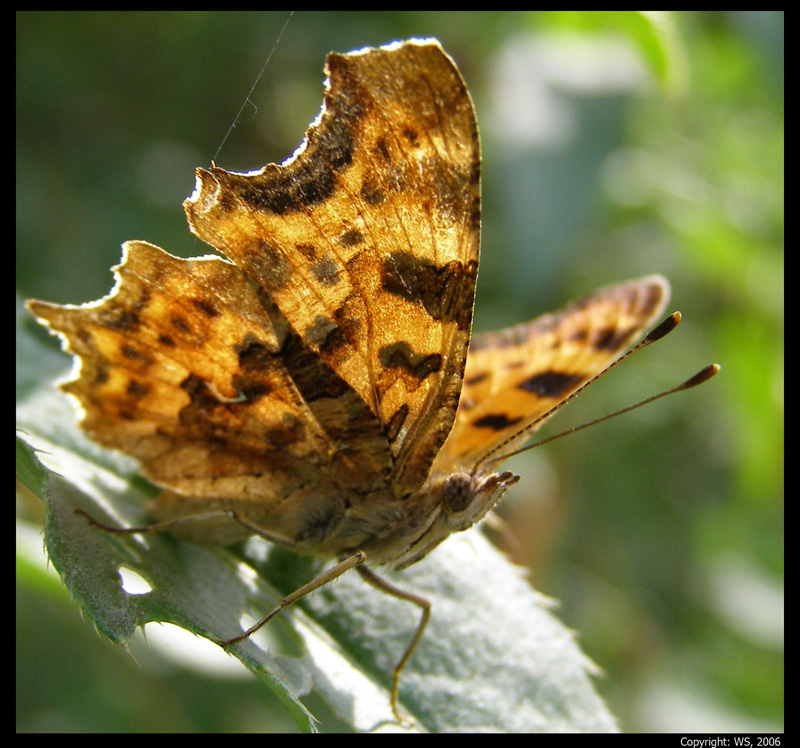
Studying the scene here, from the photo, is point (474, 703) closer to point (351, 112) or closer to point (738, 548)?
point (351, 112)

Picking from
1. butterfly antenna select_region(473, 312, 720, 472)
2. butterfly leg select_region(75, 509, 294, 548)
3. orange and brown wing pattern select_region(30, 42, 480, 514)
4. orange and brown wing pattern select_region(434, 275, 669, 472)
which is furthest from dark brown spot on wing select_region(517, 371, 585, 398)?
butterfly leg select_region(75, 509, 294, 548)

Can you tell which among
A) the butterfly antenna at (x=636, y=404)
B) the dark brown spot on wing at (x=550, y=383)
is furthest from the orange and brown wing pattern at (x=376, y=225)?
the dark brown spot on wing at (x=550, y=383)

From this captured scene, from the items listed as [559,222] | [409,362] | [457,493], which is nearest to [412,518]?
[457,493]

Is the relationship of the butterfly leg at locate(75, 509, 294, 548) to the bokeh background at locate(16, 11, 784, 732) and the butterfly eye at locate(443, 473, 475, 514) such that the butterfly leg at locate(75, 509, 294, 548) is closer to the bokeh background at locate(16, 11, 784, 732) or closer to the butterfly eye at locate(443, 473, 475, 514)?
the butterfly eye at locate(443, 473, 475, 514)

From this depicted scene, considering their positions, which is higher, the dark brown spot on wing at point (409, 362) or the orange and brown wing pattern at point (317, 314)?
the orange and brown wing pattern at point (317, 314)

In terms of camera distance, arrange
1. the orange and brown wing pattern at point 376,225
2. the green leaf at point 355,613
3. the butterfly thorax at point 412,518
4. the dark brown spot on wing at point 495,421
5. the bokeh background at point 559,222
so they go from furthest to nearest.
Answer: the bokeh background at point 559,222 → the dark brown spot on wing at point 495,421 → the butterfly thorax at point 412,518 → the green leaf at point 355,613 → the orange and brown wing pattern at point 376,225

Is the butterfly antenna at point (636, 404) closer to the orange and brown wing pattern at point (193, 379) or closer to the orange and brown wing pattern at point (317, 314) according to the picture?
the orange and brown wing pattern at point (317, 314)

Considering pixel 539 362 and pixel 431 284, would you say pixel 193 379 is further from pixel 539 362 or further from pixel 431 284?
pixel 539 362
